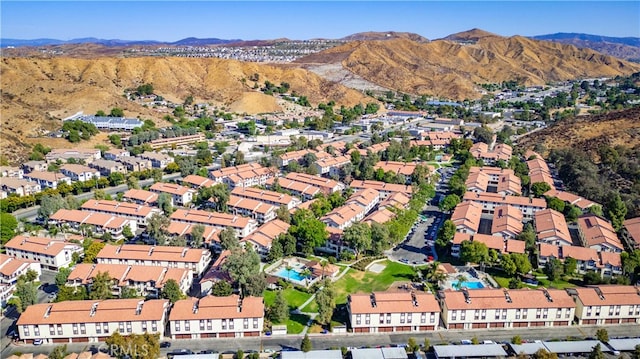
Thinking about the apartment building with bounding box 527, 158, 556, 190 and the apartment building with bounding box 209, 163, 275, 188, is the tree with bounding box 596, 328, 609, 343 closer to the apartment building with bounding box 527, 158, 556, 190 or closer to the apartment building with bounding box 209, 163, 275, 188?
the apartment building with bounding box 527, 158, 556, 190

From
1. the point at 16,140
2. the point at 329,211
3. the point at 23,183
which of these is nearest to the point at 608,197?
the point at 329,211

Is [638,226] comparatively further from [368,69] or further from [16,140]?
[368,69]

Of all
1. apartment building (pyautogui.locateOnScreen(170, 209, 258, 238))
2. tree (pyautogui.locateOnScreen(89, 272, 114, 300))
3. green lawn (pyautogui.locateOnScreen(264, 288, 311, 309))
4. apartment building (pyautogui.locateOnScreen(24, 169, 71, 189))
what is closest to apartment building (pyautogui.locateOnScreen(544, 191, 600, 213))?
green lawn (pyautogui.locateOnScreen(264, 288, 311, 309))

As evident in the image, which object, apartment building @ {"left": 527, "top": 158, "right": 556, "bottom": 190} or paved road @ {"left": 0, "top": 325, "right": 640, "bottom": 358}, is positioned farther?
apartment building @ {"left": 527, "top": 158, "right": 556, "bottom": 190}

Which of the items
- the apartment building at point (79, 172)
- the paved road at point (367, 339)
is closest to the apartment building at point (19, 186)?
the apartment building at point (79, 172)

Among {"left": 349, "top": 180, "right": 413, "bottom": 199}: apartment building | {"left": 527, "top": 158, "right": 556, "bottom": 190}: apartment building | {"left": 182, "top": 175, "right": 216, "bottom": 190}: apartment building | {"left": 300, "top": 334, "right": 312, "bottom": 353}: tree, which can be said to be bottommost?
{"left": 300, "top": 334, "right": 312, "bottom": 353}: tree

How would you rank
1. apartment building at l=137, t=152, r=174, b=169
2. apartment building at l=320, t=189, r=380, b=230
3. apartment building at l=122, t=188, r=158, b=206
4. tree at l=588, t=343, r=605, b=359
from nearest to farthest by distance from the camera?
1. tree at l=588, t=343, r=605, b=359
2. apartment building at l=320, t=189, r=380, b=230
3. apartment building at l=122, t=188, r=158, b=206
4. apartment building at l=137, t=152, r=174, b=169
